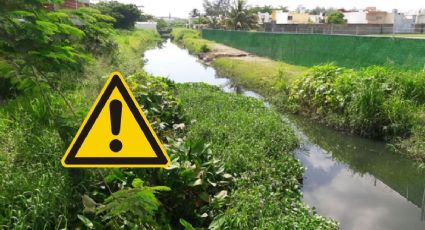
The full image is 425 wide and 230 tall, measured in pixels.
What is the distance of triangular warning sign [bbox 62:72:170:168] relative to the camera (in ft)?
6.54

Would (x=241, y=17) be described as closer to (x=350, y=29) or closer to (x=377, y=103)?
(x=350, y=29)

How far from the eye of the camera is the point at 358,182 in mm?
7512

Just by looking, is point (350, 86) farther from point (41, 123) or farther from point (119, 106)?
point (119, 106)

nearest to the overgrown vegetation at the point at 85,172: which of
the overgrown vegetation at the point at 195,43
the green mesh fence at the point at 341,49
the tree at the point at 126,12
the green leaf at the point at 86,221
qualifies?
the green leaf at the point at 86,221

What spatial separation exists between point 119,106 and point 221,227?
8.32 ft

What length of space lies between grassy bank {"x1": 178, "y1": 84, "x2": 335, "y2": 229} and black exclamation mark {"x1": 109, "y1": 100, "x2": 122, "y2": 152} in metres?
2.38

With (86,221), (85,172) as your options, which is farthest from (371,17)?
(86,221)

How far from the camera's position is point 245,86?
55.4 ft

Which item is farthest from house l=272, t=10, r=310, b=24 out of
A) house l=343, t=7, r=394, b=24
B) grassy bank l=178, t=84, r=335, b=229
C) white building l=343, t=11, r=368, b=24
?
grassy bank l=178, t=84, r=335, b=229

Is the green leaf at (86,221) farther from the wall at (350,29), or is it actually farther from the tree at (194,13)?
the tree at (194,13)

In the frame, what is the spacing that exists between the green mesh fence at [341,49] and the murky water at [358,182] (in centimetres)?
299

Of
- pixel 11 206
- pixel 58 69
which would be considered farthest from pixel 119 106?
pixel 11 206

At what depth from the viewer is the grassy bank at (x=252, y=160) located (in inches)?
174

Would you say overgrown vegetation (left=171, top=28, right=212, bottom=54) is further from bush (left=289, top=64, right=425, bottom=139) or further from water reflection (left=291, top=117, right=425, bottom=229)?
water reflection (left=291, top=117, right=425, bottom=229)
